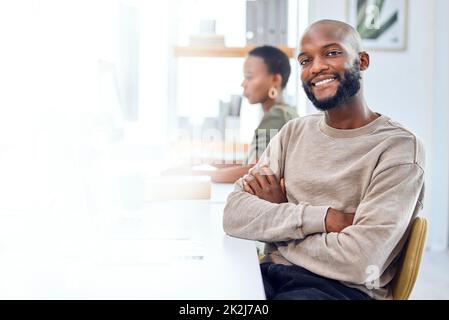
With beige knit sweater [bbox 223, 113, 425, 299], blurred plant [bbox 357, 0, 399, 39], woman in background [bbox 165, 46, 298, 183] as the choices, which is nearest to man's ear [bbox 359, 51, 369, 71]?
beige knit sweater [bbox 223, 113, 425, 299]

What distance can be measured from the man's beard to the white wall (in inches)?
30.6

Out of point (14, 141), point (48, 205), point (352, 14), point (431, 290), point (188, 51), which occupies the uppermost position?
point (352, 14)

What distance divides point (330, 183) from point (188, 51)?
21.5 inches

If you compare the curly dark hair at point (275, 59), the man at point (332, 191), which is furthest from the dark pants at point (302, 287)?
the curly dark hair at point (275, 59)

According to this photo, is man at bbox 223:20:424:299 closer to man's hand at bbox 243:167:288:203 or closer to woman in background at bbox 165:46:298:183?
man's hand at bbox 243:167:288:203

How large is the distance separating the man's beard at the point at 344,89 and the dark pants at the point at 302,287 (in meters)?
0.30

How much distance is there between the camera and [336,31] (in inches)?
33.8

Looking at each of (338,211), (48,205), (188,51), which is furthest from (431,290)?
(48,205)

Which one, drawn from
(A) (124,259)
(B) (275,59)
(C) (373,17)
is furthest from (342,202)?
(C) (373,17)

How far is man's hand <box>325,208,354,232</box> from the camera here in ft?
2.53

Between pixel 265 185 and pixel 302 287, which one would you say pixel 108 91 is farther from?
pixel 302 287

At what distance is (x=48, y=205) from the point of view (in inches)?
33.8

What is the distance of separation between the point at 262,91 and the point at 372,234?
565 millimetres
